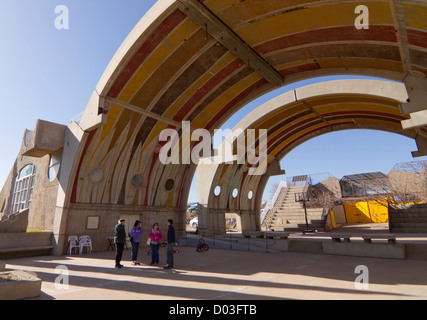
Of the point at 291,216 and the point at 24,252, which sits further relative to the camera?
the point at 291,216

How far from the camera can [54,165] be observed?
1430cm

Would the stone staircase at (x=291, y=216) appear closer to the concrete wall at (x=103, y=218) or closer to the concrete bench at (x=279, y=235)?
the concrete bench at (x=279, y=235)

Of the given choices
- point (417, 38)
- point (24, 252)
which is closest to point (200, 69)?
point (417, 38)

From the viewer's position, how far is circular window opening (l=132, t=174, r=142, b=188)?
1505 cm

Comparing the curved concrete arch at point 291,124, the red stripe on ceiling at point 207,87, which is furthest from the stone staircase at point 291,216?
the red stripe on ceiling at point 207,87

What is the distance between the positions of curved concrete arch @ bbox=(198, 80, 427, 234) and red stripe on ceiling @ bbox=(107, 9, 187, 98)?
9454 mm

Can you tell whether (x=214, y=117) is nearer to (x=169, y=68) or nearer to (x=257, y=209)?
(x=169, y=68)

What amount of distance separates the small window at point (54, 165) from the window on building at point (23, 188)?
421cm

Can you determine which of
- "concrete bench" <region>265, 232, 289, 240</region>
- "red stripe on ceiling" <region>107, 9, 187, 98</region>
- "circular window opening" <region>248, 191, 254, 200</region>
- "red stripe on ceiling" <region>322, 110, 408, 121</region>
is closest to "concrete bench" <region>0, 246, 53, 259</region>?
"red stripe on ceiling" <region>107, 9, 187, 98</region>

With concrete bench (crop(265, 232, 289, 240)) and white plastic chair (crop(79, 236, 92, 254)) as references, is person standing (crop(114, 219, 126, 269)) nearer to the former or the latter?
white plastic chair (crop(79, 236, 92, 254))

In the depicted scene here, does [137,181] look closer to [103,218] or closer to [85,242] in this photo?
[103,218]

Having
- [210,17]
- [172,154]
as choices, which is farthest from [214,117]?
[210,17]

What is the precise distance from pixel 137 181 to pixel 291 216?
692 inches

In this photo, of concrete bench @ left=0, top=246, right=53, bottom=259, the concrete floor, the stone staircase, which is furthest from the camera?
the stone staircase
